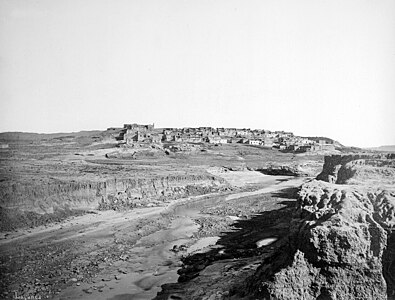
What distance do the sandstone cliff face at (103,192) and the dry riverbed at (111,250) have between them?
270 cm

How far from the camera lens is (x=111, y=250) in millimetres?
26297

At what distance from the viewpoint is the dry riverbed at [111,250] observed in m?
19.7

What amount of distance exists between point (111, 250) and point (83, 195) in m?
14.2

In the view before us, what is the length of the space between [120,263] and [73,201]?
16.0 m

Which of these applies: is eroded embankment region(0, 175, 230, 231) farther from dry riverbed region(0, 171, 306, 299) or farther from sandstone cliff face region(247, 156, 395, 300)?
sandstone cliff face region(247, 156, 395, 300)

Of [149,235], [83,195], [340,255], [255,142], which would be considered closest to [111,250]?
[149,235]

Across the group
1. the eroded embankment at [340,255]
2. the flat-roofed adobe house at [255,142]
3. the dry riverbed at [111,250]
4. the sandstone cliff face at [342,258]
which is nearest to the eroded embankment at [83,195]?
the dry riverbed at [111,250]

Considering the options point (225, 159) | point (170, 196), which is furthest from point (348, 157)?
point (225, 159)

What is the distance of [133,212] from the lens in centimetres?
3869

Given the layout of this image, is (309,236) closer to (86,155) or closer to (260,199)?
(260,199)

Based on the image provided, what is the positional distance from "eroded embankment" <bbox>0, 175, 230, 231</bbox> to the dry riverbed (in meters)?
1.99

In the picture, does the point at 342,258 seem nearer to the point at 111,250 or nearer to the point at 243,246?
the point at 243,246

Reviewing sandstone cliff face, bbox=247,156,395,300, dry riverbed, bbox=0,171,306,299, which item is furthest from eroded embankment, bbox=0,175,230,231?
sandstone cliff face, bbox=247,156,395,300

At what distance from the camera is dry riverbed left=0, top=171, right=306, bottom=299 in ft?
64.5
